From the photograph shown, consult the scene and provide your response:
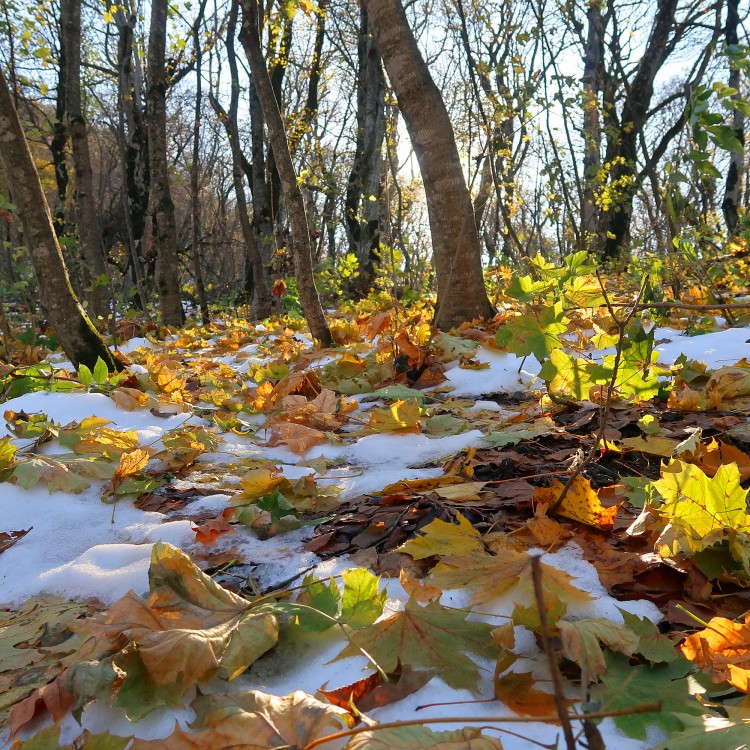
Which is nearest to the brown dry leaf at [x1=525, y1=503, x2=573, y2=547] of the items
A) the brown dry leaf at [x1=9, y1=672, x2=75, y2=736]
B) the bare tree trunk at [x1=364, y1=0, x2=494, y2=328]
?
the brown dry leaf at [x1=9, y1=672, x2=75, y2=736]

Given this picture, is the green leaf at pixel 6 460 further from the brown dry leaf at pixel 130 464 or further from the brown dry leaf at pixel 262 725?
the brown dry leaf at pixel 262 725

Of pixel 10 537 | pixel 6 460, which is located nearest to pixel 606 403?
pixel 10 537

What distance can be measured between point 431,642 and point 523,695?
135mm

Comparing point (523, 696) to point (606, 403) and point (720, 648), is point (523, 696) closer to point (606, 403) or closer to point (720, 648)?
point (720, 648)

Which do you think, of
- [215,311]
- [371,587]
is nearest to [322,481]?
[371,587]

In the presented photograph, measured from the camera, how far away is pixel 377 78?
906 centimetres

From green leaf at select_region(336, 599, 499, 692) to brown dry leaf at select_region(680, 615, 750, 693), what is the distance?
0.81 feet

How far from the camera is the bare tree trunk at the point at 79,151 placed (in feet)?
18.7

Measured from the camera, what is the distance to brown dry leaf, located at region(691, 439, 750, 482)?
3.79ft

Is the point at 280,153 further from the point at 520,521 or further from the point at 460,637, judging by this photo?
the point at 460,637

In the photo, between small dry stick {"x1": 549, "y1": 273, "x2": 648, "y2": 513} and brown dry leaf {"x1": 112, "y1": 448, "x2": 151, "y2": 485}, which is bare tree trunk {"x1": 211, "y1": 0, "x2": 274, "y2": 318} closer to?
brown dry leaf {"x1": 112, "y1": 448, "x2": 151, "y2": 485}

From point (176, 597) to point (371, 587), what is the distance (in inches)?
11.1

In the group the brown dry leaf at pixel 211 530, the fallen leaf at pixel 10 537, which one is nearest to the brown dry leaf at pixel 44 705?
the brown dry leaf at pixel 211 530

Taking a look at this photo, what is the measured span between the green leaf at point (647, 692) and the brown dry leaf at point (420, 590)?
0.26m
